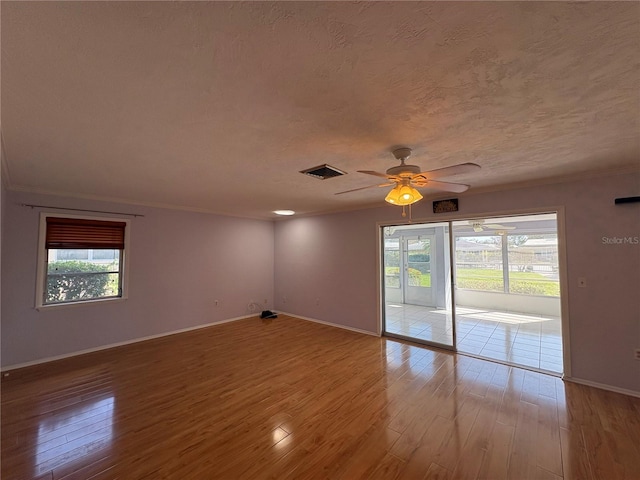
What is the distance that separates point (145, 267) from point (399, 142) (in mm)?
4725

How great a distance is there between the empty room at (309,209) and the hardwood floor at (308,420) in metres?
0.02

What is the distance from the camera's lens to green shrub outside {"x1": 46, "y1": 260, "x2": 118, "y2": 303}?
3793 mm

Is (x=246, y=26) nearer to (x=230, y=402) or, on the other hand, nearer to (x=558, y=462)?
(x=230, y=402)

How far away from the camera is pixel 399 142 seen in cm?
214

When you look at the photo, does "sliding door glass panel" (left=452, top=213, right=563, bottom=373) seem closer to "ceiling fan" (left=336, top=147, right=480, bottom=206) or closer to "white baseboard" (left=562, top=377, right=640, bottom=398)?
"white baseboard" (left=562, top=377, right=640, bottom=398)

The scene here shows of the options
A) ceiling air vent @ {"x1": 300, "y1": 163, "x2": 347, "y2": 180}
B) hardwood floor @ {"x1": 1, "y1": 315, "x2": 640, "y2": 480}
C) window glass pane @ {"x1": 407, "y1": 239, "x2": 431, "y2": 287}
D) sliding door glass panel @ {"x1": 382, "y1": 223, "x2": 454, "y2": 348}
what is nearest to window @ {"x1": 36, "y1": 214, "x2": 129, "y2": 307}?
hardwood floor @ {"x1": 1, "y1": 315, "x2": 640, "y2": 480}

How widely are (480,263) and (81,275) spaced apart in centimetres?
888

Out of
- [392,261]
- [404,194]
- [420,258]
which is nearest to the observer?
[404,194]

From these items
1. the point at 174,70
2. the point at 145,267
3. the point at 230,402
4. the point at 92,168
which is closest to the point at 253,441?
the point at 230,402

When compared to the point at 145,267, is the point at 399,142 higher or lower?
higher

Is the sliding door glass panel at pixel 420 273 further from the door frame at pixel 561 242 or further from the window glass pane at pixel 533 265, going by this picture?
the door frame at pixel 561 242

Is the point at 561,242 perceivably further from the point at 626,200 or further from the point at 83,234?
the point at 83,234

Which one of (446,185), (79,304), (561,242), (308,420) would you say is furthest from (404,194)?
(79,304)

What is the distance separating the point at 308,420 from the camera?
2.34 m
